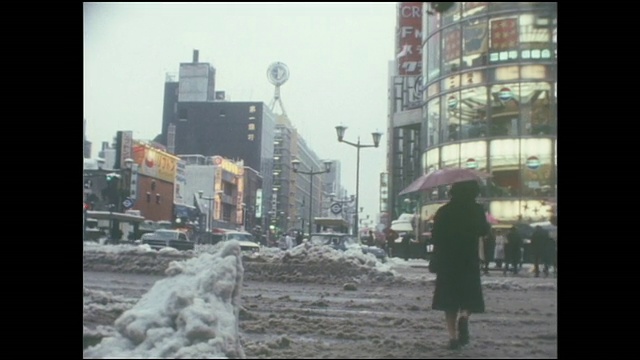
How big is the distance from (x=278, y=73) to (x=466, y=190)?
1466mm

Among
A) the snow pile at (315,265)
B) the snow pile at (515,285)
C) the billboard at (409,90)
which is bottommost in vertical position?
the snow pile at (515,285)

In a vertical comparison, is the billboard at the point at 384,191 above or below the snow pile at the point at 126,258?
above

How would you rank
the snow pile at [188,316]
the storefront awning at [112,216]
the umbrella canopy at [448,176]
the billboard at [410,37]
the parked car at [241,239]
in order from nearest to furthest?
the snow pile at [188,316] → the umbrella canopy at [448,176] → the billboard at [410,37] → the parked car at [241,239] → the storefront awning at [112,216]

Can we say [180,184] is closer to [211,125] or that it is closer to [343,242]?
[211,125]

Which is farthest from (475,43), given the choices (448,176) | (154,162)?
(154,162)

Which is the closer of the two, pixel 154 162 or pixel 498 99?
pixel 498 99

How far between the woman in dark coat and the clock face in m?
1.33

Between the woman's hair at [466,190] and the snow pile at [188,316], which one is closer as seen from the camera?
the snow pile at [188,316]

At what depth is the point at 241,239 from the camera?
4555 millimetres

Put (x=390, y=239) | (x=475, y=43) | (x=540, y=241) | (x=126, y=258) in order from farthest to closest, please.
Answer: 1. (x=126, y=258)
2. (x=390, y=239)
3. (x=475, y=43)
4. (x=540, y=241)

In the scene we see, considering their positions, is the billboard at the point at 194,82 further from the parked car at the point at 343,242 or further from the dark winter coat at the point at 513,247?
the dark winter coat at the point at 513,247

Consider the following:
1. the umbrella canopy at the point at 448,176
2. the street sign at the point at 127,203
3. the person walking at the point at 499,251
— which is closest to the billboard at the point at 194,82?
the street sign at the point at 127,203

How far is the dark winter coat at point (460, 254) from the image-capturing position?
13.7ft

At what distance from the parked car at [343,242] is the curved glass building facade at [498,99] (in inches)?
20.8
